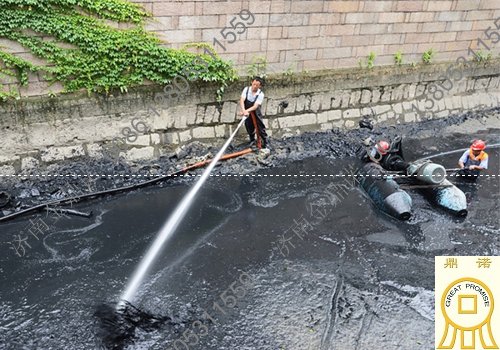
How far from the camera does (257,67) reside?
9.77 metres

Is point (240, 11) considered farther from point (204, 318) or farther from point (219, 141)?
point (204, 318)

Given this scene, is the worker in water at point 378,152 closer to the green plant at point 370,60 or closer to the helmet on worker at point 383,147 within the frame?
the helmet on worker at point 383,147

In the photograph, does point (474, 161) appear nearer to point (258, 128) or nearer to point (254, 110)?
point (258, 128)

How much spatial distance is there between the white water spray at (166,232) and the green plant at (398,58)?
180 inches

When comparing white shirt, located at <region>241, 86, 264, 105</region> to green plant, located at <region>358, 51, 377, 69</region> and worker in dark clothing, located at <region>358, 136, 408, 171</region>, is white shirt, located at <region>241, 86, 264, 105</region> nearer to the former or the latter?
worker in dark clothing, located at <region>358, 136, 408, 171</region>

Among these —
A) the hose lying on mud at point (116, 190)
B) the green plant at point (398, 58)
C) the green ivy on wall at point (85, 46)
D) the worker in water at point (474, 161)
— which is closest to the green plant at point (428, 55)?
the green plant at point (398, 58)

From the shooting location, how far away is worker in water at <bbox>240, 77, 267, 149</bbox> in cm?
924

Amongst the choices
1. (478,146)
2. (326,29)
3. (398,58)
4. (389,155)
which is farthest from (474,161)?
(326,29)

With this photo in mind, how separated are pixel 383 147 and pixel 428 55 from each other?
154 inches

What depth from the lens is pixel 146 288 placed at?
21.6 feet

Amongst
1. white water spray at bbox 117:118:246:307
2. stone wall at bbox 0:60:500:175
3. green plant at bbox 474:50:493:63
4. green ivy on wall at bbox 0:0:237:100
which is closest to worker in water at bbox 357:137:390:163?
stone wall at bbox 0:60:500:175

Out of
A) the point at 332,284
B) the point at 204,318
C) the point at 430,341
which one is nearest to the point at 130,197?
the point at 204,318

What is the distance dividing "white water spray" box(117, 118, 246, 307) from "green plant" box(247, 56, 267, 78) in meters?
1.14

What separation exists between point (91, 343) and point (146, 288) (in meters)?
1.13
